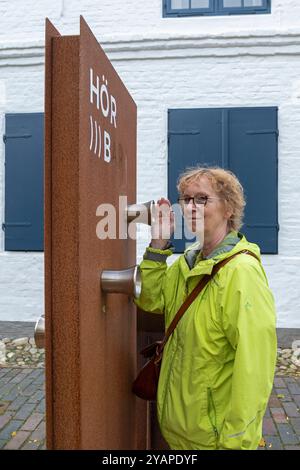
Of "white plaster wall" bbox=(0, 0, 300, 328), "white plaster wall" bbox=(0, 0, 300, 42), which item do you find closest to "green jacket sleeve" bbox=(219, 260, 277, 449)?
"white plaster wall" bbox=(0, 0, 300, 328)

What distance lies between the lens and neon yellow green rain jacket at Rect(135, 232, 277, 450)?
5.04ft

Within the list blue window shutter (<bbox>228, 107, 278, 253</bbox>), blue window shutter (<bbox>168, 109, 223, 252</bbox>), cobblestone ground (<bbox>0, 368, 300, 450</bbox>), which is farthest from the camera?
blue window shutter (<bbox>168, 109, 223, 252</bbox>)

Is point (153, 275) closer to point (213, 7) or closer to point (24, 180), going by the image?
point (24, 180)

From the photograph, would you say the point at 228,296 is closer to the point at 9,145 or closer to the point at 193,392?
the point at 193,392

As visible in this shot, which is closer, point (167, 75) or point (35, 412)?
point (35, 412)

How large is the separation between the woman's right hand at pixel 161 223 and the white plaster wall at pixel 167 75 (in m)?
5.15

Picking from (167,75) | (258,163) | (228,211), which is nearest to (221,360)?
(228,211)

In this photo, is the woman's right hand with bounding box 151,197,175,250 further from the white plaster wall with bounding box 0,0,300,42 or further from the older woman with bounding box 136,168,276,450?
the white plaster wall with bounding box 0,0,300,42

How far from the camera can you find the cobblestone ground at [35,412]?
3.53 m

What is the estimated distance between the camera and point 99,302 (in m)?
1.45

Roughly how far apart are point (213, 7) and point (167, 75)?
118 centimetres

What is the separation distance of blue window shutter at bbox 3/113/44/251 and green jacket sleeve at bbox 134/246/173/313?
541 cm

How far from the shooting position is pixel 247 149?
673cm
